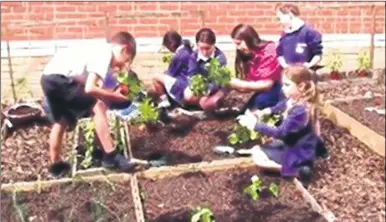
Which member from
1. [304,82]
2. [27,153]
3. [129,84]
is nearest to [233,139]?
[129,84]

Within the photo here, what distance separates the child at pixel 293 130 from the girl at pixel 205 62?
1.00ft

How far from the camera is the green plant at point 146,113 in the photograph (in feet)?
10.9

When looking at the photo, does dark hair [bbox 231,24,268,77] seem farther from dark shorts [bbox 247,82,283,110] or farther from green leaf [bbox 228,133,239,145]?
green leaf [bbox 228,133,239,145]

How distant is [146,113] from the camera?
3.32 meters

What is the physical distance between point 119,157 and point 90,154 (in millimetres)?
155

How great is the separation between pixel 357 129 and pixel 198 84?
63.8 inches

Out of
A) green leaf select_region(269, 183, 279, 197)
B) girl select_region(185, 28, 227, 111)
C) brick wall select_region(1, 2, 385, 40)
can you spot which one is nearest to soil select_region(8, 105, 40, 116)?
brick wall select_region(1, 2, 385, 40)

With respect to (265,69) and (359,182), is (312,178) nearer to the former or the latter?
(265,69)

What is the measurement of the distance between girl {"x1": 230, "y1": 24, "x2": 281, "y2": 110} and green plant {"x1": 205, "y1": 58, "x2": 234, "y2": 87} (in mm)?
49

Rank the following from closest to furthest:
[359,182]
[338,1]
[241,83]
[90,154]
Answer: [359,182] → [241,83] → [90,154] → [338,1]

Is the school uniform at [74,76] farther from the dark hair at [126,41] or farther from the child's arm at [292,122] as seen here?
the child's arm at [292,122]

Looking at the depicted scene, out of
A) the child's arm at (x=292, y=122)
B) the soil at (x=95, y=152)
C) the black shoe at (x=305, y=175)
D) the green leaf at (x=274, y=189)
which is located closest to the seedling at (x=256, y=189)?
the green leaf at (x=274, y=189)

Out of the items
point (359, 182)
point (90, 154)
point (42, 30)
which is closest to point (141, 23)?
point (42, 30)

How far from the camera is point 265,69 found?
260cm
